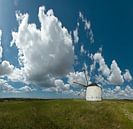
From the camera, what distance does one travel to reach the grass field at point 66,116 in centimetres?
5416

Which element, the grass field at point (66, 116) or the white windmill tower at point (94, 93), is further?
the white windmill tower at point (94, 93)

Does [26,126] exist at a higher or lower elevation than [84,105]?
lower

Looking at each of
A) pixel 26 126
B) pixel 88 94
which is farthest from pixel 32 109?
pixel 88 94

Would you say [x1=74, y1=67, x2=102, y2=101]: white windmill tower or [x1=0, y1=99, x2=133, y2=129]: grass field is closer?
[x1=0, y1=99, x2=133, y2=129]: grass field

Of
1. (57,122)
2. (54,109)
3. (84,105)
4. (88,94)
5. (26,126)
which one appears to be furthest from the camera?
(88,94)

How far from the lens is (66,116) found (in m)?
61.0

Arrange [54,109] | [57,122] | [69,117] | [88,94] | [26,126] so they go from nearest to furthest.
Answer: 1. [26,126]
2. [57,122]
3. [69,117]
4. [54,109]
5. [88,94]

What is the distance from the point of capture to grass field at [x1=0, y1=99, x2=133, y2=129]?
54.2m

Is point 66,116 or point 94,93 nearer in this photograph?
point 66,116

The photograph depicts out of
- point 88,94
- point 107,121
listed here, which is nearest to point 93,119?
point 107,121

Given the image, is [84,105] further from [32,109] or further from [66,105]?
[32,109]

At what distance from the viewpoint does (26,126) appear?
5203 cm

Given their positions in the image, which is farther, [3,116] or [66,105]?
[66,105]

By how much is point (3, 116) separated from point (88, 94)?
39.7 m
